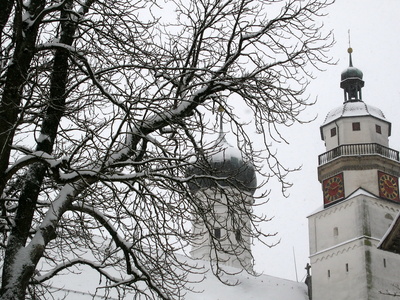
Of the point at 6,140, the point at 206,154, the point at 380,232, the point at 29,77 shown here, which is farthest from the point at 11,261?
the point at 380,232

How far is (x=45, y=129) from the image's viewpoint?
7598mm

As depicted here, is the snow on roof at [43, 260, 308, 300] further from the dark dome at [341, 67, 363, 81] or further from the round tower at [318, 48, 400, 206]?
the dark dome at [341, 67, 363, 81]

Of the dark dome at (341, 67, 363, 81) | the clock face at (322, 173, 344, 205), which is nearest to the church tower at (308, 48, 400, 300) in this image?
the clock face at (322, 173, 344, 205)

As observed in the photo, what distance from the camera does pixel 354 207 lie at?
32844 mm

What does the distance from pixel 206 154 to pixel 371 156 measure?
26.4 metres

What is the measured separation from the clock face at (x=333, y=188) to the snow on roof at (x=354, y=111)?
293 centimetres

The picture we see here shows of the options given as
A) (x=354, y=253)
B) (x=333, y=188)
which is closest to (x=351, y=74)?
(x=333, y=188)

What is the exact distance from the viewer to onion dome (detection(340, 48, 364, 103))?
121 ft

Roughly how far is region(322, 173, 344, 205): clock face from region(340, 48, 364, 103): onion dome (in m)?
4.65

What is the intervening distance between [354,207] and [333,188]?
1.86m

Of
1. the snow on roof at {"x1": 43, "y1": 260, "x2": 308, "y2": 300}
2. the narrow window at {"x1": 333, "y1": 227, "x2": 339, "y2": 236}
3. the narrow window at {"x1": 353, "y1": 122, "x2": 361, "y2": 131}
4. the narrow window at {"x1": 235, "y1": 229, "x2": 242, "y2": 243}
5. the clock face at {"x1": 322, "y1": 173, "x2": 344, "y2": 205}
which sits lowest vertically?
the narrow window at {"x1": 235, "y1": 229, "x2": 242, "y2": 243}

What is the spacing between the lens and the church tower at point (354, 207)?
1254 inches

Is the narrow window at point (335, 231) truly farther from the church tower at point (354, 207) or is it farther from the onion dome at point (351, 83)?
the onion dome at point (351, 83)

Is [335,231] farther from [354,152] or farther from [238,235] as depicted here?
[238,235]
